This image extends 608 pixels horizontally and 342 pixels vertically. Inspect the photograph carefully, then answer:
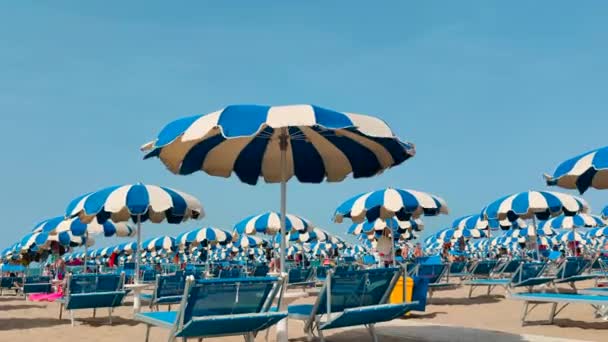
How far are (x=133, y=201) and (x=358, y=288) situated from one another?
454 cm

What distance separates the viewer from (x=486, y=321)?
767 centimetres

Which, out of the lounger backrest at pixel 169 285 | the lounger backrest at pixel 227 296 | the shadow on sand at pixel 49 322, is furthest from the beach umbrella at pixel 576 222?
the lounger backrest at pixel 227 296

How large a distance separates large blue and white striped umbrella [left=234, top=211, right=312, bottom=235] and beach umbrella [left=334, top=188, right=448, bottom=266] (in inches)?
175

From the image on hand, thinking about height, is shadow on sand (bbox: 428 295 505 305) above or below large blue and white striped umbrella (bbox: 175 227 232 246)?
below

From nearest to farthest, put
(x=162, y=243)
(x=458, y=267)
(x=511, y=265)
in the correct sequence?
(x=511, y=265), (x=458, y=267), (x=162, y=243)

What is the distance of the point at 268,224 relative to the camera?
1545 cm

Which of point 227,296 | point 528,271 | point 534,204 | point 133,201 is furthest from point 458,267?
point 227,296

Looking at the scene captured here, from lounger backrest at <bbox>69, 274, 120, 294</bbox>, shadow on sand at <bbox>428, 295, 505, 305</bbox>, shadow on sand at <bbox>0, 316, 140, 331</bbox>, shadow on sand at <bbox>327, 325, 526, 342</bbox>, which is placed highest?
lounger backrest at <bbox>69, 274, 120, 294</bbox>

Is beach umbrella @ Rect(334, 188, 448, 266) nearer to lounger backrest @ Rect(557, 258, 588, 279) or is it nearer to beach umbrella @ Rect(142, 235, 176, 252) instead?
lounger backrest @ Rect(557, 258, 588, 279)

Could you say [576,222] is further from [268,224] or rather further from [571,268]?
[571,268]

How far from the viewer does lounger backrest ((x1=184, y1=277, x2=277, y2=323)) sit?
4.02 m

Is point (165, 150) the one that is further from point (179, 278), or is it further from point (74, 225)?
point (74, 225)

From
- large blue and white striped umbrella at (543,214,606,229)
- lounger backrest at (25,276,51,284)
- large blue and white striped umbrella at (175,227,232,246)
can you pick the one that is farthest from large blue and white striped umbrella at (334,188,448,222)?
large blue and white striped umbrella at (543,214,606,229)

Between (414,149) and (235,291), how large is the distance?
229 centimetres
